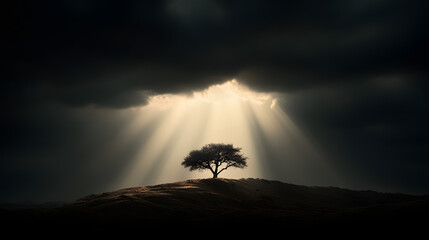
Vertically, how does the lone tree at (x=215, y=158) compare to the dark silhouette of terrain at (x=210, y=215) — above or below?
above

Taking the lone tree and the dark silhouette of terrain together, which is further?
the lone tree

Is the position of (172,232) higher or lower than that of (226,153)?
lower

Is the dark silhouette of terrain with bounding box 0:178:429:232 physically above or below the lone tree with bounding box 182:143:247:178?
below

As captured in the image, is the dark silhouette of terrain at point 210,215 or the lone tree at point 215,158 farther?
the lone tree at point 215,158

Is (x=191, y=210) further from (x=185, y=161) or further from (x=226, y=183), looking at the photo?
(x=185, y=161)

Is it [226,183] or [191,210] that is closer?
[191,210]

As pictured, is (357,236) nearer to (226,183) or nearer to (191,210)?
(191,210)

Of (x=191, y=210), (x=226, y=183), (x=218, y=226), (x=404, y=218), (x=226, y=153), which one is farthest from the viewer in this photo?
(x=226, y=153)

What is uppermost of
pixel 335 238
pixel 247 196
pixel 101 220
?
pixel 247 196

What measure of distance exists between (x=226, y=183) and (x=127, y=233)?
152ft

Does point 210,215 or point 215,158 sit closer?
point 210,215

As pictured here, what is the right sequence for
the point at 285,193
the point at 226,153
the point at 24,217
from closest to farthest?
the point at 24,217, the point at 285,193, the point at 226,153


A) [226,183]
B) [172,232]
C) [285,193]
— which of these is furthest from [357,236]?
[285,193]

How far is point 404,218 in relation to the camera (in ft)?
80.9
